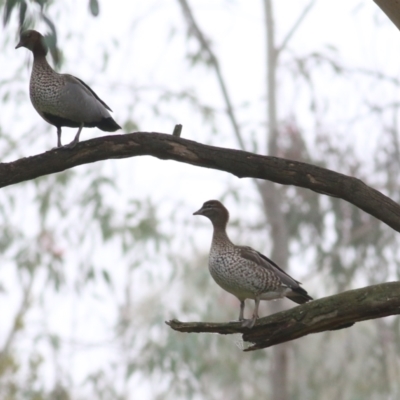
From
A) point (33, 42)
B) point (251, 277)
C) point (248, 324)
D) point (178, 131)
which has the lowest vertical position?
point (248, 324)

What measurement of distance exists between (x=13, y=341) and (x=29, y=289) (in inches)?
23.2

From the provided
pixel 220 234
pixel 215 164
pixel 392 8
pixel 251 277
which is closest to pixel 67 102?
pixel 215 164

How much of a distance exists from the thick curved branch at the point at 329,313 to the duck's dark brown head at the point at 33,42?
1716 millimetres

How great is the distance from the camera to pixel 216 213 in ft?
16.2

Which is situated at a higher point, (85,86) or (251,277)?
(85,86)

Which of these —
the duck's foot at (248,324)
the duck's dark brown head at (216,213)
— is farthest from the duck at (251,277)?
the duck's foot at (248,324)

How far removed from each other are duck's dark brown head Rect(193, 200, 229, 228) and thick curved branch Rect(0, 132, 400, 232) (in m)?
1.07

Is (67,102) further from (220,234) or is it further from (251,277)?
(251,277)

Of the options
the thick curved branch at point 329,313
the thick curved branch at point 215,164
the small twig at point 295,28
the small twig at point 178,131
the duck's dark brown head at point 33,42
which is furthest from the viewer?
the small twig at point 295,28

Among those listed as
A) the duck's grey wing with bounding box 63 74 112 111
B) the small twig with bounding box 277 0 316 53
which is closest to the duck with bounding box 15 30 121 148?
the duck's grey wing with bounding box 63 74 112 111

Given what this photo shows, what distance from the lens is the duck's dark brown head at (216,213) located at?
4.84 metres

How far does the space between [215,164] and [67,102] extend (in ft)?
2.79

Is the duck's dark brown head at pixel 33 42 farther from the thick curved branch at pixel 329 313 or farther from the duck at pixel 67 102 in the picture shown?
the thick curved branch at pixel 329 313

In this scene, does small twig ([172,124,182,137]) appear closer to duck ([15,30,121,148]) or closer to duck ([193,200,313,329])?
duck ([15,30,121,148])
